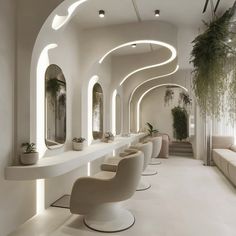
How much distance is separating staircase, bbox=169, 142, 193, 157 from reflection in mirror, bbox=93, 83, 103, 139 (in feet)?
13.6

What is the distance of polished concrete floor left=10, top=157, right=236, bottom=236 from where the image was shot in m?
2.50

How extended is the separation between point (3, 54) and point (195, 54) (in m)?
2.52

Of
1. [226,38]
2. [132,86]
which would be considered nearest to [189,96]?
[132,86]

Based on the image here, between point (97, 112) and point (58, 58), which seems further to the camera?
point (97, 112)

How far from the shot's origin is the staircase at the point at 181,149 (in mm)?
8102

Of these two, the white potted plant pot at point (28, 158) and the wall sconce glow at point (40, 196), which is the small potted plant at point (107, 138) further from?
the white potted plant pot at point (28, 158)

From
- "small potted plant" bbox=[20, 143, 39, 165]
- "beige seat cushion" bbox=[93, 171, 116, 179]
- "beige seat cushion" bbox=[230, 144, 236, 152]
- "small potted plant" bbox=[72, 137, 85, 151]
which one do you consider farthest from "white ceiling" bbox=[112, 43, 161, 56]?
"small potted plant" bbox=[20, 143, 39, 165]

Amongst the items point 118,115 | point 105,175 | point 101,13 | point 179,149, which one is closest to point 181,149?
point 179,149

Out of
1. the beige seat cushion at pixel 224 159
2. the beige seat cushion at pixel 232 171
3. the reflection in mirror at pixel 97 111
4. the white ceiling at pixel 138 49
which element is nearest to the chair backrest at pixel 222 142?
the beige seat cushion at pixel 224 159

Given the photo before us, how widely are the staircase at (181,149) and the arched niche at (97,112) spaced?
416cm

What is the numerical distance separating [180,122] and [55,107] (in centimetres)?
659

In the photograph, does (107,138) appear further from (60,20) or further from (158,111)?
(158,111)

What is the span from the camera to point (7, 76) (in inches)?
93.7

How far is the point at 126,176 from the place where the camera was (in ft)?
7.93
